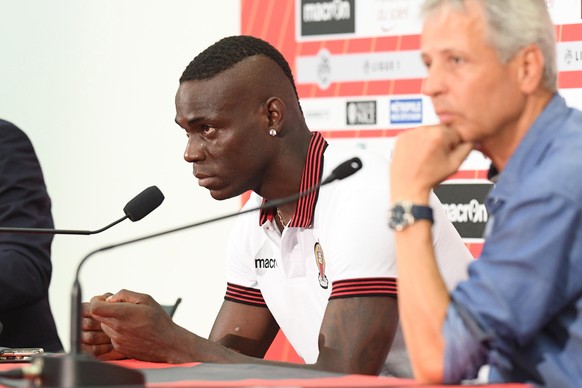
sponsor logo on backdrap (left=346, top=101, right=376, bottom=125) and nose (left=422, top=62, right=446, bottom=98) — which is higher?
nose (left=422, top=62, right=446, bottom=98)

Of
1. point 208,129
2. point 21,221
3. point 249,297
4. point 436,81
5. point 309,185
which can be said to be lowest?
point 249,297

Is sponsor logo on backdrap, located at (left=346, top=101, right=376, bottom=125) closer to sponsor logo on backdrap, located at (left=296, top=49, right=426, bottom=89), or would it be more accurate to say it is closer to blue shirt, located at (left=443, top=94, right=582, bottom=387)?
sponsor logo on backdrap, located at (left=296, top=49, right=426, bottom=89)

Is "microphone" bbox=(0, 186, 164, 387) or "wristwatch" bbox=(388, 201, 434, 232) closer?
"microphone" bbox=(0, 186, 164, 387)

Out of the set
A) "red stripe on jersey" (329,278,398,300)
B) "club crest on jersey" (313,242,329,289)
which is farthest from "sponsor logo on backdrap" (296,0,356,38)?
"red stripe on jersey" (329,278,398,300)

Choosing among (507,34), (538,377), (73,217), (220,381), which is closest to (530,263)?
(538,377)

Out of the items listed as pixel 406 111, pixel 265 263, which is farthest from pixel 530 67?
pixel 406 111

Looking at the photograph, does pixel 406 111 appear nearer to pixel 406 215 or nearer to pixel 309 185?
pixel 309 185

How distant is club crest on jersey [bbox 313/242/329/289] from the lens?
8.87 ft

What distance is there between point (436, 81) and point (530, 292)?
0.42 metres

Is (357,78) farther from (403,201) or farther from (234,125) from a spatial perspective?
(403,201)

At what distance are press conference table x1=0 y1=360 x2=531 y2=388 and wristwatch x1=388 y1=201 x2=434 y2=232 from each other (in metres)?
0.25

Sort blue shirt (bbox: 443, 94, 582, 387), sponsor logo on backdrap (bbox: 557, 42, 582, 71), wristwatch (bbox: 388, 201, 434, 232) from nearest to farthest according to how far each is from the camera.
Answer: blue shirt (bbox: 443, 94, 582, 387) → wristwatch (bbox: 388, 201, 434, 232) → sponsor logo on backdrap (bbox: 557, 42, 582, 71)

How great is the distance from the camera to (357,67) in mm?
3947

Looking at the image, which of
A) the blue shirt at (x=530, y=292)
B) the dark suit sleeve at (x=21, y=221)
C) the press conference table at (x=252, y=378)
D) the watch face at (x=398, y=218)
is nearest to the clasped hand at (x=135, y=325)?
the press conference table at (x=252, y=378)
